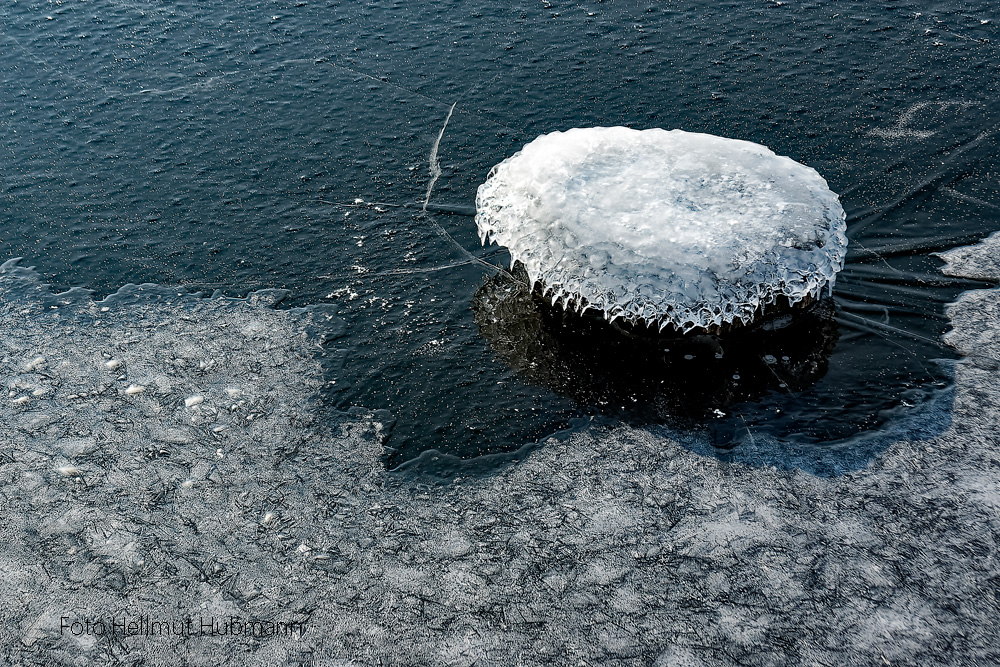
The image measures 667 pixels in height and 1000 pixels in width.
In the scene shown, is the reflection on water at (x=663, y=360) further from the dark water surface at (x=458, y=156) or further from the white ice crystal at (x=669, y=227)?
the white ice crystal at (x=669, y=227)

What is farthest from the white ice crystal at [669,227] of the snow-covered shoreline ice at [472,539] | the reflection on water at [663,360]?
the snow-covered shoreline ice at [472,539]

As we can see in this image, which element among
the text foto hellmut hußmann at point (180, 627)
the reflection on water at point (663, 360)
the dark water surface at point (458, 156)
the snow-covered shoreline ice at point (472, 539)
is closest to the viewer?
the snow-covered shoreline ice at point (472, 539)

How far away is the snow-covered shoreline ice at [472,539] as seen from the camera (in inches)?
165

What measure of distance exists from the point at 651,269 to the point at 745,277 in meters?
0.61

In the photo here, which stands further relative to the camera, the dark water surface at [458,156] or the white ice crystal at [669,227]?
the dark water surface at [458,156]

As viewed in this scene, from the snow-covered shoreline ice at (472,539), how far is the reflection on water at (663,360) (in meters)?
0.34

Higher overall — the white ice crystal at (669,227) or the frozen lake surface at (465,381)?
the white ice crystal at (669,227)

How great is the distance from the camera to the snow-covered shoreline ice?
4184 millimetres

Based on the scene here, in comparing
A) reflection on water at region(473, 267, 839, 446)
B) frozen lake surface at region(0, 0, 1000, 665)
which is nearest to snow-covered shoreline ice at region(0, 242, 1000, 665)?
frozen lake surface at region(0, 0, 1000, 665)

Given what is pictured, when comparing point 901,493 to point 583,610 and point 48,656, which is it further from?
point 48,656

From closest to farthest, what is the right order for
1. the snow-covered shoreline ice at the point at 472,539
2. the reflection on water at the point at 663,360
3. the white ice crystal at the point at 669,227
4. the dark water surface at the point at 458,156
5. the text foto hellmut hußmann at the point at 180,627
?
the snow-covered shoreline ice at the point at 472,539
the text foto hellmut hußmann at the point at 180,627
the white ice crystal at the point at 669,227
the reflection on water at the point at 663,360
the dark water surface at the point at 458,156

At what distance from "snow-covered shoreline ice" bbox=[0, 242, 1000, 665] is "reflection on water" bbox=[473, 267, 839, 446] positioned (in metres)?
0.34

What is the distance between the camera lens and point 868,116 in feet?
25.6

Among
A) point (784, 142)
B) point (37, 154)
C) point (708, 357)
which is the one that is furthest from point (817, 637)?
point (37, 154)
